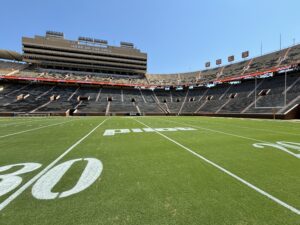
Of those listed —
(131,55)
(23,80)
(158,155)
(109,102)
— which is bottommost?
(158,155)

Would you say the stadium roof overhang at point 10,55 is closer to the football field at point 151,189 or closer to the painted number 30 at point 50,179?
the football field at point 151,189

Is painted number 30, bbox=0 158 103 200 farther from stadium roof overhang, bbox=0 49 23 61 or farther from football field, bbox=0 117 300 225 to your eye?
stadium roof overhang, bbox=0 49 23 61

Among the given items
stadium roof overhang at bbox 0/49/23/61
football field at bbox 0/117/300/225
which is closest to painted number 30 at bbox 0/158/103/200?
football field at bbox 0/117/300/225

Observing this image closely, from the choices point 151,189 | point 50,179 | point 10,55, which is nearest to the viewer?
point 151,189

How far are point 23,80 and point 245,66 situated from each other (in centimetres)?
7683

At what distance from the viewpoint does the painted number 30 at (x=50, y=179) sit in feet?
9.88

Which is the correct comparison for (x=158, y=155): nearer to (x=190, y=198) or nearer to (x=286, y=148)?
(x=190, y=198)

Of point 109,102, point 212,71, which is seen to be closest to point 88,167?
point 109,102

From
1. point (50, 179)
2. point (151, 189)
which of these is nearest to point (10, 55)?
point (50, 179)

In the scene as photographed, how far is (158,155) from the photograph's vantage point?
18.2ft

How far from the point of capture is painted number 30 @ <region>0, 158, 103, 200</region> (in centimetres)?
301

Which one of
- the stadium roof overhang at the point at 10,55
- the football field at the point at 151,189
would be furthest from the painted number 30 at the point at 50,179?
the stadium roof overhang at the point at 10,55

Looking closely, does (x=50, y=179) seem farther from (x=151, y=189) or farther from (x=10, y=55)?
(x=10, y=55)

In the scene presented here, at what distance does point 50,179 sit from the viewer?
358cm
